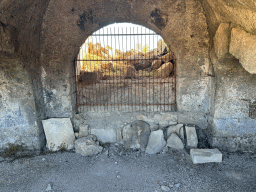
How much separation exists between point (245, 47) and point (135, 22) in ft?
7.19

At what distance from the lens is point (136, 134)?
15.4 ft

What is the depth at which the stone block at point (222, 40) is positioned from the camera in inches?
145

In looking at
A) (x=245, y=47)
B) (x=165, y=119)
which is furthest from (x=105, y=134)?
(x=245, y=47)

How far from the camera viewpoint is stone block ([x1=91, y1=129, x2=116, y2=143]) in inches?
190

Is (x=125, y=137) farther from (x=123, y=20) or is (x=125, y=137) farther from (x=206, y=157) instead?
(x=123, y=20)

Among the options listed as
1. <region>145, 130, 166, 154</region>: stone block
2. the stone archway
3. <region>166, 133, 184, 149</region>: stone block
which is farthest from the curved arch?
<region>145, 130, 166, 154</region>: stone block

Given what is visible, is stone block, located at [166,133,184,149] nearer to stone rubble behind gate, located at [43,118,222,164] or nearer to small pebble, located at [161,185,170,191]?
stone rubble behind gate, located at [43,118,222,164]

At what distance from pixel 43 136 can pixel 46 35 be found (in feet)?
7.16

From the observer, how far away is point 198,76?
4441 millimetres

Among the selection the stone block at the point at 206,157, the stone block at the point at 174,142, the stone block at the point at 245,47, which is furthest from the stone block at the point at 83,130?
the stone block at the point at 245,47

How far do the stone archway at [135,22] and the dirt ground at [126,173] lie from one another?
1.17 meters

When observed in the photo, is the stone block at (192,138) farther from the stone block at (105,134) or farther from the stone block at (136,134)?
the stone block at (105,134)

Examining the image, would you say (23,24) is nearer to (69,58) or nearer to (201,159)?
(69,58)

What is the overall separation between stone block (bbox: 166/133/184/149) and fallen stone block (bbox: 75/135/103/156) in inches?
Result: 58.0
